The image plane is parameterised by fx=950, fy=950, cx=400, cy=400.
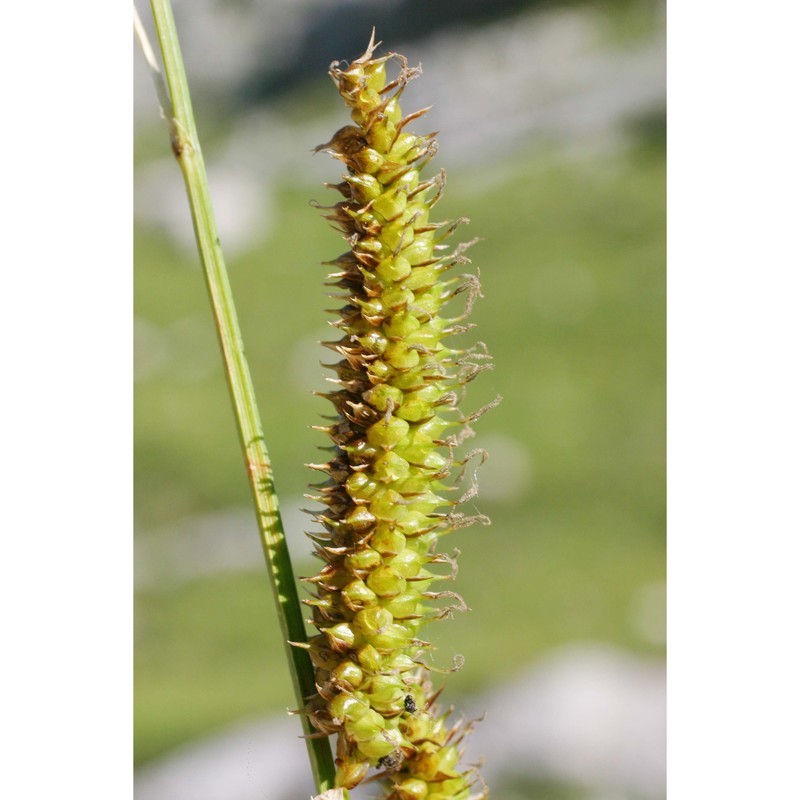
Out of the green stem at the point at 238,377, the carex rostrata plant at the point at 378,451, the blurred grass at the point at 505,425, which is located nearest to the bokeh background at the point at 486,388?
the blurred grass at the point at 505,425

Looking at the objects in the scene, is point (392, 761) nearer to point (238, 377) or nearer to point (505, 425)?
point (238, 377)

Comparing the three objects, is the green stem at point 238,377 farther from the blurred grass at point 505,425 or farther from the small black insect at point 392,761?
the blurred grass at point 505,425

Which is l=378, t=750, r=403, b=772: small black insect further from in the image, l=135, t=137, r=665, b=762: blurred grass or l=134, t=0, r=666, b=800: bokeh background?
l=135, t=137, r=665, b=762: blurred grass

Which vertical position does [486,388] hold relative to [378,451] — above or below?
above

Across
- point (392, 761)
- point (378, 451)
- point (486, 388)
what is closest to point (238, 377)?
point (378, 451)
